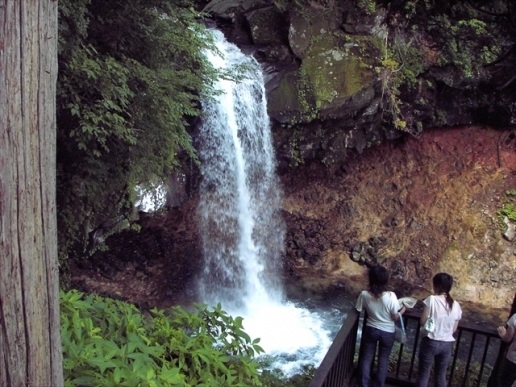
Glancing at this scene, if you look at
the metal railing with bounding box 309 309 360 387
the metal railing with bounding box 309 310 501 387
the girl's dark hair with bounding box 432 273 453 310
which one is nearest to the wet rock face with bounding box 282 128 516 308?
the metal railing with bounding box 309 310 501 387

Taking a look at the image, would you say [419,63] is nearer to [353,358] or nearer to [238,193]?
[238,193]

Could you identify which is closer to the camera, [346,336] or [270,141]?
[346,336]

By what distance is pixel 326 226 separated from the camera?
1107cm

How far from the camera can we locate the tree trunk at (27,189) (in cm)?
142

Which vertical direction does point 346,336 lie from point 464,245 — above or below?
above

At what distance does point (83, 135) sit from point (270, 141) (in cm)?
548

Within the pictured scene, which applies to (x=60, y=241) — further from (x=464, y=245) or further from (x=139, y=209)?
(x=464, y=245)

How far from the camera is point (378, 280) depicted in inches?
144

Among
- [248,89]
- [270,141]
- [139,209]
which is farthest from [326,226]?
[139,209]

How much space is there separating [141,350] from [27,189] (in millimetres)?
1246

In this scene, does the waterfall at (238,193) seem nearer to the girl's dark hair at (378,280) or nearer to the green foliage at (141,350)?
the girl's dark hair at (378,280)

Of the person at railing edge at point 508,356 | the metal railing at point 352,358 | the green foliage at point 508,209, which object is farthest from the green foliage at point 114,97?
the green foliage at point 508,209

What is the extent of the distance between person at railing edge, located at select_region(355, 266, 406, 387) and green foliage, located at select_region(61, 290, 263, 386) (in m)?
1.30

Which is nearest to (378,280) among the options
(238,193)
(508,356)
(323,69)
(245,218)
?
(508,356)
